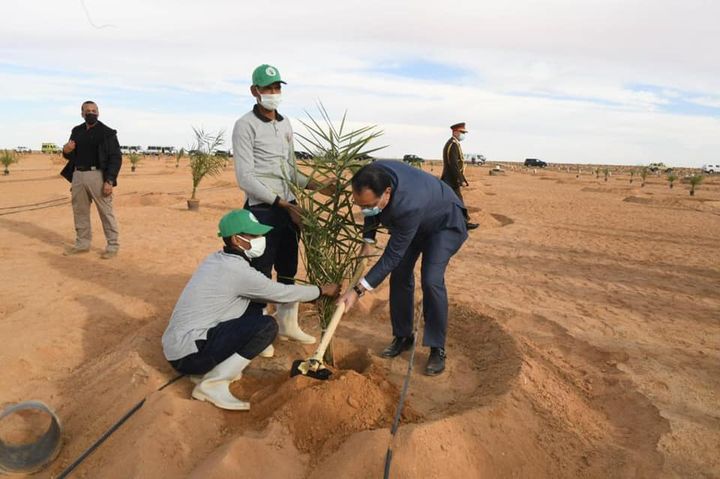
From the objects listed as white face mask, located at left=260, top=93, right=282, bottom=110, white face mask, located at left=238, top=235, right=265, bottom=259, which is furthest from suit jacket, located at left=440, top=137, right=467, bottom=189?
white face mask, located at left=238, top=235, right=265, bottom=259

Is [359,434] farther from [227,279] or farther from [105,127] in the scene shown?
[105,127]

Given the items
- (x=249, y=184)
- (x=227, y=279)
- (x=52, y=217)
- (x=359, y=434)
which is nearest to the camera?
(x=359, y=434)

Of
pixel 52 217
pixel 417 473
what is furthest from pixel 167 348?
pixel 52 217

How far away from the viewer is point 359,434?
261 centimetres

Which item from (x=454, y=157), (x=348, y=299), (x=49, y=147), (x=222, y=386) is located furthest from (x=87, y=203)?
(x=49, y=147)

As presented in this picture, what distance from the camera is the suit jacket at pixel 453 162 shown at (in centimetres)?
834

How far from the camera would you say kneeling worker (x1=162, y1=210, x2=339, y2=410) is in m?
2.97

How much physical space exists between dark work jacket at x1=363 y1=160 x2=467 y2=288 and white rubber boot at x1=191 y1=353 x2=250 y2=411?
3.04 feet

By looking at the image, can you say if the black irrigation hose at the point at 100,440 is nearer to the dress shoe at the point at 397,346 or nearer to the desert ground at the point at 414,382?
the desert ground at the point at 414,382

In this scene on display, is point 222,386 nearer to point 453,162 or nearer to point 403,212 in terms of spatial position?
point 403,212

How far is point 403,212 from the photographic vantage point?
315cm

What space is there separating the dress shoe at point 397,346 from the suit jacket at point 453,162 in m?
4.89

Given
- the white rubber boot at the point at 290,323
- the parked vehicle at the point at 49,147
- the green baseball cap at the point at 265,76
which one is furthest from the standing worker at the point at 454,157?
the parked vehicle at the point at 49,147

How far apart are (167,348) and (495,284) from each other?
413 cm
